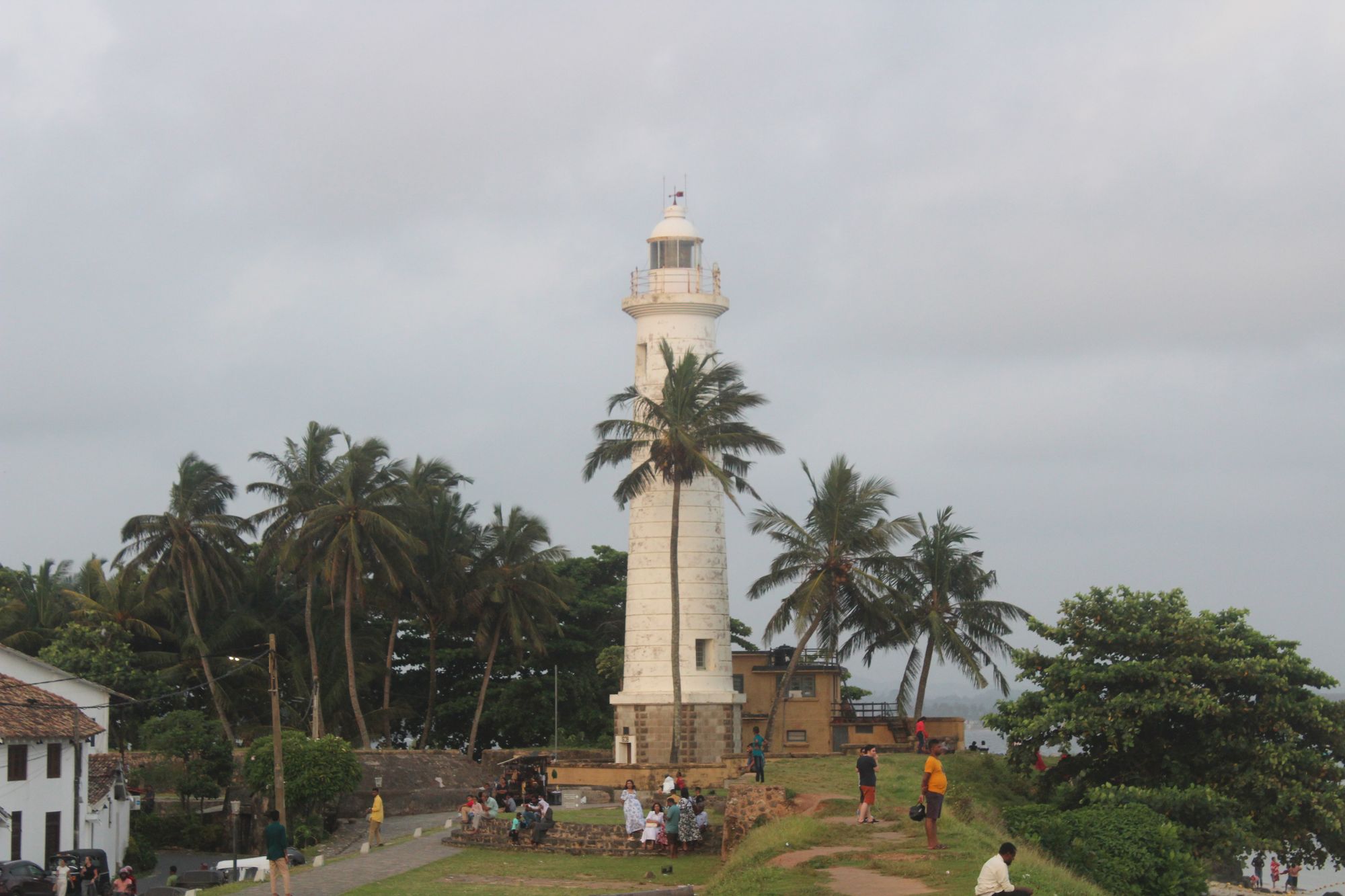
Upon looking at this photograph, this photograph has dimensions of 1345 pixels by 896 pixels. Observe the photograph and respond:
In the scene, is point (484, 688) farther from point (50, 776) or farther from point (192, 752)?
point (50, 776)

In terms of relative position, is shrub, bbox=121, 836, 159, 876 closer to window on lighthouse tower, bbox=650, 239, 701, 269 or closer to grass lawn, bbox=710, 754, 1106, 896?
grass lawn, bbox=710, 754, 1106, 896

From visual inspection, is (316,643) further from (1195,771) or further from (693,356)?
(1195,771)

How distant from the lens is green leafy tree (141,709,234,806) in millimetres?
46469

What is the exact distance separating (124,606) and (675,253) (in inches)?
939

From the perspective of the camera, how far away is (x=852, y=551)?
44969 mm

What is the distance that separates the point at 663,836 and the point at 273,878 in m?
10.6

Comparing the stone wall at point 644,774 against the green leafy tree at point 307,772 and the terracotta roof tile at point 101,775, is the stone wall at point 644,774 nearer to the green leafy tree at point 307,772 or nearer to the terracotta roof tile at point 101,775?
the green leafy tree at point 307,772

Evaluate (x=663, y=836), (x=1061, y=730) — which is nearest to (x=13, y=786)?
(x=663, y=836)

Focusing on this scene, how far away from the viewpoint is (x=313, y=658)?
5581 centimetres

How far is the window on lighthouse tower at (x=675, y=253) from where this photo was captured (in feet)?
156

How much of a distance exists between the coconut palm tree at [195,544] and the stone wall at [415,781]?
9.53m

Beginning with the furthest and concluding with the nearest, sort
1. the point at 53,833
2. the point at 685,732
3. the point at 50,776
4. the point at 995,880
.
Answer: the point at 685,732 < the point at 50,776 < the point at 53,833 < the point at 995,880

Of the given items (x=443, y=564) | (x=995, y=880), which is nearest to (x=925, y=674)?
(x=443, y=564)

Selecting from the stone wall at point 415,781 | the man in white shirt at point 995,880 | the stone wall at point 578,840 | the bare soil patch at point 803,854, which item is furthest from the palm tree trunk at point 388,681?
the man in white shirt at point 995,880
